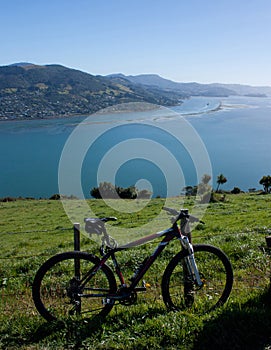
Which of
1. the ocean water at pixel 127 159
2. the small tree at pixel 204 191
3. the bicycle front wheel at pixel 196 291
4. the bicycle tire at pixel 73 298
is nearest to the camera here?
the bicycle tire at pixel 73 298

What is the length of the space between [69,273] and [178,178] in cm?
6303

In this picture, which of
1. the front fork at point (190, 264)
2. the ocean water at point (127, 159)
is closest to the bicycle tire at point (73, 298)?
the front fork at point (190, 264)

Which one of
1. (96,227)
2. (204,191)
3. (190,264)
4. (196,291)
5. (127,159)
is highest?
(96,227)

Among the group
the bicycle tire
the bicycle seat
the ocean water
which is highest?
the bicycle seat

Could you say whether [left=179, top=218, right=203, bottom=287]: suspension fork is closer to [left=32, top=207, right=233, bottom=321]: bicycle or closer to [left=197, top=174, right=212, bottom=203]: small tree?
[left=32, top=207, right=233, bottom=321]: bicycle

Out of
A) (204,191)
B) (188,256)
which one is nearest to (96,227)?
(188,256)

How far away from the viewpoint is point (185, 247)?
393cm

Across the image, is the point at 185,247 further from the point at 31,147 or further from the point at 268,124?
the point at 268,124

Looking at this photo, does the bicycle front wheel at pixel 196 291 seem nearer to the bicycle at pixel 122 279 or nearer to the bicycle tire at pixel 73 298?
the bicycle at pixel 122 279

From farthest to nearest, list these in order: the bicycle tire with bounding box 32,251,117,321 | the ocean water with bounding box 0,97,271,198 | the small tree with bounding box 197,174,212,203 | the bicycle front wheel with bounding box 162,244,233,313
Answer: the ocean water with bounding box 0,97,271,198 → the small tree with bounding box 197,174,212,203 → the bicycle front wheel with bounding box 162,244,233,313 → the bicycle tire with bounding box 32,251,117,321

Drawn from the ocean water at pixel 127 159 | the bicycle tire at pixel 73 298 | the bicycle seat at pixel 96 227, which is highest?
the bicycle seat at pixel 96 227

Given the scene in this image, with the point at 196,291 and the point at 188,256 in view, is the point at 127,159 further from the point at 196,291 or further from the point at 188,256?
the point at 188,256

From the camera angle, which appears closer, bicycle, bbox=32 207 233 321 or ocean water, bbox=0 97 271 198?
bicycle, bbox=32 207 233 321

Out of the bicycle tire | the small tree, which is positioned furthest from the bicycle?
the small tree
